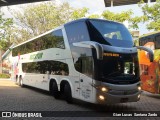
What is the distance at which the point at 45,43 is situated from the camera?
17.9 meters

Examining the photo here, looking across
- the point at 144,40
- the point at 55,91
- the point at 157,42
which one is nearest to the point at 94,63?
the point at 55,91

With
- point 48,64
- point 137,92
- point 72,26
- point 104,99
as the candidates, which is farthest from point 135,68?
point 48,64

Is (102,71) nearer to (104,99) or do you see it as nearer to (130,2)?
(104,99)

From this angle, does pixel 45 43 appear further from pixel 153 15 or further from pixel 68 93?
pixel 153 15

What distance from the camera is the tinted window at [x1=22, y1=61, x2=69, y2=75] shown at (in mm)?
14840

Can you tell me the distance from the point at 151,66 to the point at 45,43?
20.2 feet

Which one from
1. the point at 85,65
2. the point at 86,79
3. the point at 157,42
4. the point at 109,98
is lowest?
the point at 109,98

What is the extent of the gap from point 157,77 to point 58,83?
5468mm

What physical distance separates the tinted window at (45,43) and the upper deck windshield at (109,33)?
2674mm

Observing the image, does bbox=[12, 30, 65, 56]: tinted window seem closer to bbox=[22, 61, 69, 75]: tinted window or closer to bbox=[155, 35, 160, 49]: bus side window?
bbox=[22, 61, 69, 75]: tinted window

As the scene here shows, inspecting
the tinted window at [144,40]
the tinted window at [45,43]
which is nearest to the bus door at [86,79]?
the tinted window at [45,43]

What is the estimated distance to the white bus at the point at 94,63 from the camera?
1159cm

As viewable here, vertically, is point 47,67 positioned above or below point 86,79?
above

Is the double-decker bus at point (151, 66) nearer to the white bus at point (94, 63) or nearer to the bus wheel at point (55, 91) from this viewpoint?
the white bus at point (94, 63)
